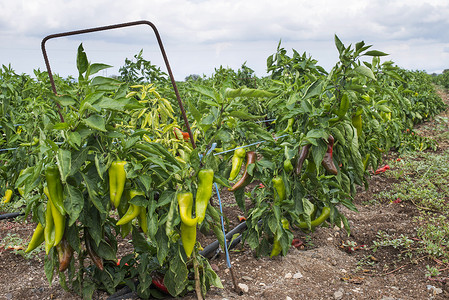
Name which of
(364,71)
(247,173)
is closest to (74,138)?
(247,173)

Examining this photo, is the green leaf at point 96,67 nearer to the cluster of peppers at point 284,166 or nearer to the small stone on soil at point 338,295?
the cluster of peppers at point 284,166

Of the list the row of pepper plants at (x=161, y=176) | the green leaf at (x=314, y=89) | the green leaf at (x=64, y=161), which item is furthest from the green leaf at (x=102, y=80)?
the green leaf at (x=314, y=89)

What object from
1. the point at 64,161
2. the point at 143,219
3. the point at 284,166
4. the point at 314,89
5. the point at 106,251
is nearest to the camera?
the point at 64,161

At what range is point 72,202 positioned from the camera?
188cm

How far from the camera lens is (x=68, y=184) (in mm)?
1911

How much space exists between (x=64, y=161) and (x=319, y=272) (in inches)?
76.1

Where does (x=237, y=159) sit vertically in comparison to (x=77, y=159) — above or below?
below

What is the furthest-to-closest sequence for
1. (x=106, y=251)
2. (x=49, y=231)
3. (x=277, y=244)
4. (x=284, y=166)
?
(x=277, y=244), (x=284, y=166), (x=106, y=251), (x=49, y=231)

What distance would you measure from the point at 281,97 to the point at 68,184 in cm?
191

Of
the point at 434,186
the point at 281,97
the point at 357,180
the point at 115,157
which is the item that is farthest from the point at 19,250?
the point at 434,186

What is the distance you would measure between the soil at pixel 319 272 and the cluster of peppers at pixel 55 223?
50 centimetres

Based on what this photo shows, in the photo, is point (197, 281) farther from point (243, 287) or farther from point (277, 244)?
point (277, 244)

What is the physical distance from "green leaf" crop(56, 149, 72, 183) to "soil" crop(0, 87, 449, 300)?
104 centimetres

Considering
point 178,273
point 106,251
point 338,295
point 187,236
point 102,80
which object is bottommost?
point 338,295
